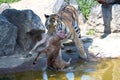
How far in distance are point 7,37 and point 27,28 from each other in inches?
22.9

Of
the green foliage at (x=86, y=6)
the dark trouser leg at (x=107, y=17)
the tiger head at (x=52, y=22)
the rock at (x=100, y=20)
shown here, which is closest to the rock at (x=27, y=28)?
the tiger head at (x=52, y=22)

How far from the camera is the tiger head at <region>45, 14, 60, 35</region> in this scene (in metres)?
8.12

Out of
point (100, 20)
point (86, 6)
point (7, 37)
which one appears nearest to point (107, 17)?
point (100, 20)

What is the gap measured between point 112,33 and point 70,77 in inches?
139

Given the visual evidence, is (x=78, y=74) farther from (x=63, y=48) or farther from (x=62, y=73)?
(x=63, y=48)

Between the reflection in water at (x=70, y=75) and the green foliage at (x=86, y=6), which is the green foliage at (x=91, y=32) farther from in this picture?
the reflection in water at (x=70, y=75)

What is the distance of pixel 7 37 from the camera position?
9.15 m

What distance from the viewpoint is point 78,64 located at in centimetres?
816

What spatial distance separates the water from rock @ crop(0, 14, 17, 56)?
1.44 m

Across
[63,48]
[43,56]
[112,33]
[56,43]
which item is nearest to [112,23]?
[112,33]

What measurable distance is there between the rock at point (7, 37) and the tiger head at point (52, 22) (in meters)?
1.37

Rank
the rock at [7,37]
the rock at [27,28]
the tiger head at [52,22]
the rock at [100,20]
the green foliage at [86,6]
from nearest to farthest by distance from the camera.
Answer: the tiger head at [52,22], the rock at [7,37], the rock at [27,28], the rock at [100,20], the green foliage at [86,6]

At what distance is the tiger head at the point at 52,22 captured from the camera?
320 inches

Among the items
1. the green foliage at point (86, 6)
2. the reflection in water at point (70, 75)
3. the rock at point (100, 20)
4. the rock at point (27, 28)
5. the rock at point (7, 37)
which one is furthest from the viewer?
the green foliage at point (86, 6)
